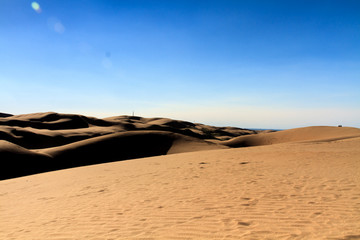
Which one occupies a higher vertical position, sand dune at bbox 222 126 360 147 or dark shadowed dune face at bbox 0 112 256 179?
sand dune at bbox 222 126 360 147

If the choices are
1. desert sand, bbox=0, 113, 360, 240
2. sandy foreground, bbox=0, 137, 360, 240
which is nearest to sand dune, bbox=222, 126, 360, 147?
desert sand, bbox=0, 113, 360, 240

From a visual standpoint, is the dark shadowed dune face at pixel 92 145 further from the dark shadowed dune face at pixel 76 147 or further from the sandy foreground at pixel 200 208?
the sandy foreground at pixel 200 208

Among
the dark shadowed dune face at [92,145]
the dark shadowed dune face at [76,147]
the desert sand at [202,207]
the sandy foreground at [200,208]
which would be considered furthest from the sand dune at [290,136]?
the sandy foreground at [200,208]

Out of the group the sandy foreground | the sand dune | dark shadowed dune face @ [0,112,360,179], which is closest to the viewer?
the sandy foreground

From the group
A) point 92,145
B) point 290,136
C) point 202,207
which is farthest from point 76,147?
point 290,136

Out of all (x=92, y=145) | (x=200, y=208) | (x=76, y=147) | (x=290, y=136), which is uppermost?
(x=290, y=136)

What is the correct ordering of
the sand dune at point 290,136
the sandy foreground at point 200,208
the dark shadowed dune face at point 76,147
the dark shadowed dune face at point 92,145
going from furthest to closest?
1. the sand dune at point 290,136
2. the dark shadowed dune face at point 92,145
3. the dark shadowed dune face at point 76,147
4. the sandy foreground at point 200,208

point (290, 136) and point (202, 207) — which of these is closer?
point (202, 207)

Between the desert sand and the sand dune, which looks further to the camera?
the sand dune

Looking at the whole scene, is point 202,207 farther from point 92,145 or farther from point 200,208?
point 92,145

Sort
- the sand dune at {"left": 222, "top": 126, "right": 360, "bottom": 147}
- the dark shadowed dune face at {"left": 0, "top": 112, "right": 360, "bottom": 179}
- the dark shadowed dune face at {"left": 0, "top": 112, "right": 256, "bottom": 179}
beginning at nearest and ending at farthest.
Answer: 1. the dark shadowed dune face at {"left": 0, "top": 112, "right": 256, "bottom": 179}
2. the dark shadowed dune face at {"left": 0, "top": 112, "right": 360, "bottom": 179}
3. the sand dune at {"left": 222, "top": 126, "right": 360, "bottom": 147}

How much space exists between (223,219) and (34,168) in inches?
785

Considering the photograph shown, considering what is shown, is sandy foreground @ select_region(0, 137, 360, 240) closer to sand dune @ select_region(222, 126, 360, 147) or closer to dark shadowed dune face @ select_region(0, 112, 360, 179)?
dark shadowed dune face @ select_region(0, 112, 360, 179)

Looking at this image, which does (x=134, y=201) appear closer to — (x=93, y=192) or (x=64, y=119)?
(x=93, y=192)
